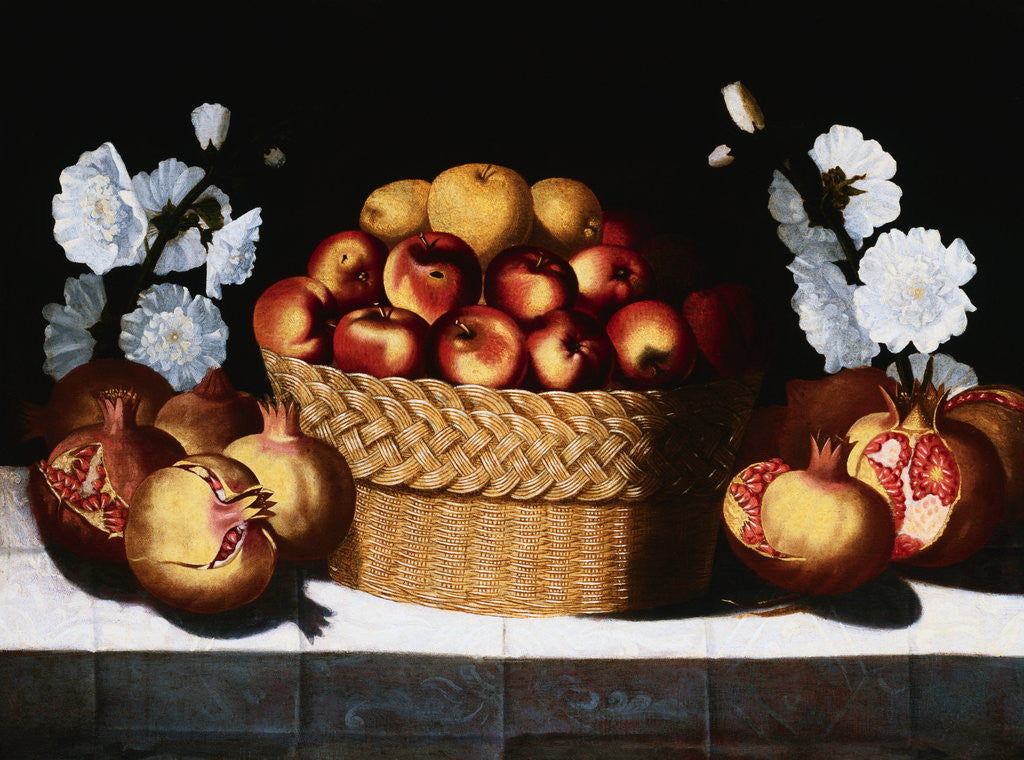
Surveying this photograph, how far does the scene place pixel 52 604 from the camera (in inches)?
52.0

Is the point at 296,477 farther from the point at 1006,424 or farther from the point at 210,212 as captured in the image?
the point at 1006,424

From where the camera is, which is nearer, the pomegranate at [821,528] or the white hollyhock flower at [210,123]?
the pomegranate at [821,528]

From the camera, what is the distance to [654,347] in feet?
4.26

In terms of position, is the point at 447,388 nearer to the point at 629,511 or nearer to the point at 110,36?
the point at 629,511

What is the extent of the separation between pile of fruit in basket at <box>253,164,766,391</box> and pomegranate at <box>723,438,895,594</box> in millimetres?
186

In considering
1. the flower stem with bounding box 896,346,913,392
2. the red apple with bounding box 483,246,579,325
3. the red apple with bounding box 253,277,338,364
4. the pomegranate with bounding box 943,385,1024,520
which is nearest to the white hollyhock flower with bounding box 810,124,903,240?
the flower stem with bounding box 896,346,913,392

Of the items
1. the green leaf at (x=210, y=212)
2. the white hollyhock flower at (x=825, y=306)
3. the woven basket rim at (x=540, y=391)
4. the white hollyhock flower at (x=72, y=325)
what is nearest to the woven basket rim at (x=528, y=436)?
the woven basket rim at (x=540, y=391)

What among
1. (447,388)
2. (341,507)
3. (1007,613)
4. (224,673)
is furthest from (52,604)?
(1007,613)

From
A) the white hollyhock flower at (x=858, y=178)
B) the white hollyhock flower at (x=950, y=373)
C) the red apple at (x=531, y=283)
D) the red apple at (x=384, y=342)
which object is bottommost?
the white hollyhock flower at (x=950, y=373)

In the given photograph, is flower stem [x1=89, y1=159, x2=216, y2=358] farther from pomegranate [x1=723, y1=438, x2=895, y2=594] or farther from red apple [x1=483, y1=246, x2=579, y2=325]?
pomegranate [x1=723, y1=438, x2=895, y2=594]

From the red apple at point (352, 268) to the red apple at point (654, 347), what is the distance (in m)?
0.35

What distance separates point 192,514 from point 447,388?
13.1 inches

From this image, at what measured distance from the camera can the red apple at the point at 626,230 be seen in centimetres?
153

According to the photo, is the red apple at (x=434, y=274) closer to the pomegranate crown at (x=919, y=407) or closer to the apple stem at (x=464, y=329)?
the apple stem at (x=464, y=329)
